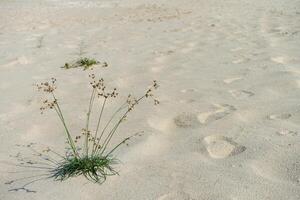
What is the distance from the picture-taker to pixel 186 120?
3.41 meters

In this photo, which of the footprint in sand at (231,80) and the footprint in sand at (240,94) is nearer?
the footprint in sand at (240,94)

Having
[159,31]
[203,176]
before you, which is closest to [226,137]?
[203,176]

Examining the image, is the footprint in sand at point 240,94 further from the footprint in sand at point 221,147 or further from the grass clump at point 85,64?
the grass clump at point 85,64

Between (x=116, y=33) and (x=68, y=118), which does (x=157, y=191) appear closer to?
(x=68, y=118)

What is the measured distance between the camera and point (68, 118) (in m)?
3.59

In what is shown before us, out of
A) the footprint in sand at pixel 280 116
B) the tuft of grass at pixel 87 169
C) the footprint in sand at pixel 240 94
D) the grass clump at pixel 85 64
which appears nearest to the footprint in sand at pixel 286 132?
the footprint in sand at pixel 280 116

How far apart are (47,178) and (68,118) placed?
1.02m

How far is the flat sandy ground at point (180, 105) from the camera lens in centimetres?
248

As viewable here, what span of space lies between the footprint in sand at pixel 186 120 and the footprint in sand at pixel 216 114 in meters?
0.04

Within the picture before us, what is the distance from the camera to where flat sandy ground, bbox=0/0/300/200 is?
8.13 feet

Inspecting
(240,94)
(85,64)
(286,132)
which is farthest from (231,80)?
(85,64)

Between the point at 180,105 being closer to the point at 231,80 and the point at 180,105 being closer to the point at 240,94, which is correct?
the point at 240,94

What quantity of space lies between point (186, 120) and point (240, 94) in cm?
75

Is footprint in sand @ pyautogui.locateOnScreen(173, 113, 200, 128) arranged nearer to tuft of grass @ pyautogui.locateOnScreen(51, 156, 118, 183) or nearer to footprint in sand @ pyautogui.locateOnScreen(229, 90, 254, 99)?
footprint in sand @ pyautogui.locateOnScreen(229, 90, 254, 99)
